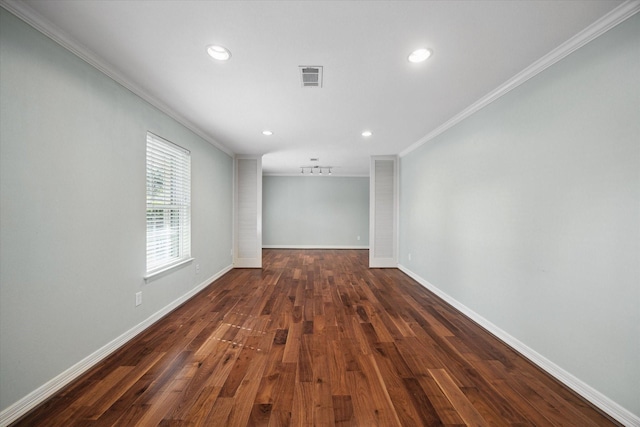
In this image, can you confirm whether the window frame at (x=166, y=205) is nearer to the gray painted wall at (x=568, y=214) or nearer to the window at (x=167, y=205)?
the window at (x=167, y=205)

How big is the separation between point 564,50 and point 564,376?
2332mm

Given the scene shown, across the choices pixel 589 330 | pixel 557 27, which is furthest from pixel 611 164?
pixel 589 330

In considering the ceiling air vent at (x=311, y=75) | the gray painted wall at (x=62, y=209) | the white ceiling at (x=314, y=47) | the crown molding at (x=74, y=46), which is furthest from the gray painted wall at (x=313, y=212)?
the ceiling air vent at (x=311, y=75)

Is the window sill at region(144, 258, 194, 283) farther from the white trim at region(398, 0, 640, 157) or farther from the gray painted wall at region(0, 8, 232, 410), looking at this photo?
the white trim at region(398, 0, 640, 157)

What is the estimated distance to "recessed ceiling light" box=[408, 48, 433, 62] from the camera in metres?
1.72

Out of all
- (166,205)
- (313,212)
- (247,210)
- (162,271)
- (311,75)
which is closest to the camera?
(311,75)

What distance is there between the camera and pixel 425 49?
1704 mm

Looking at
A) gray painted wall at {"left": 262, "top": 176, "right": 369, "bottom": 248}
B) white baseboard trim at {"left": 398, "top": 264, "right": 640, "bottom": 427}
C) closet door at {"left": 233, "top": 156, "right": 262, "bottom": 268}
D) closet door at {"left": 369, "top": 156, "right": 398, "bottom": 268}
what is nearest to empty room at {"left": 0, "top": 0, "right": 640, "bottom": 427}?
white baseboard trim at {"left": 398, "top": 264, "right": 640, "bottom": 427}

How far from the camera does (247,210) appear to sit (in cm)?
498

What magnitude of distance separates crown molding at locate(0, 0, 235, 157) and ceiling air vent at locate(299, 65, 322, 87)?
1606 millimetres

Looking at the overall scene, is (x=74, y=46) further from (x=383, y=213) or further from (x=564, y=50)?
(x=383, y=213)

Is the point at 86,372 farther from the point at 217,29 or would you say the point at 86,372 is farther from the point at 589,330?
the point at 589,330

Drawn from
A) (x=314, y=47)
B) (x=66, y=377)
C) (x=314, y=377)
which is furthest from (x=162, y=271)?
(x=314, y=47)

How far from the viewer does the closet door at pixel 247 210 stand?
16.2ft
